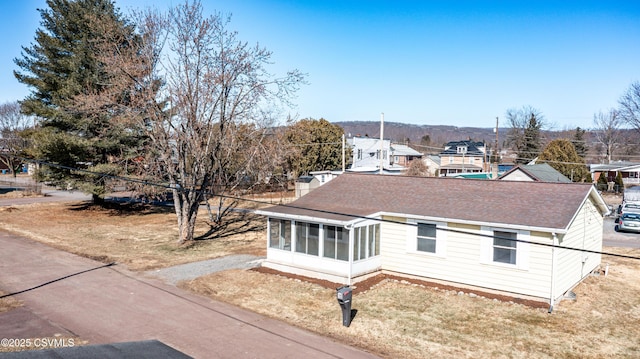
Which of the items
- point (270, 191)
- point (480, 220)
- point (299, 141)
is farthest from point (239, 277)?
point (299, 141)

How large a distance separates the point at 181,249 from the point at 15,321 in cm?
1023

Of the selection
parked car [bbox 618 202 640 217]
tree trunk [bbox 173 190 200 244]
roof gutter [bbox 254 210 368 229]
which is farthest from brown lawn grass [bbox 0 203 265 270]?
parked car [bbox 618 202 640 217]

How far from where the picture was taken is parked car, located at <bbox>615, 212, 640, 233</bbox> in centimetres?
2823

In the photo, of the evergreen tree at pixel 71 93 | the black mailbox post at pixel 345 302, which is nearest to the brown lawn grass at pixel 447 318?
the black mailbox post at pixel 345 302

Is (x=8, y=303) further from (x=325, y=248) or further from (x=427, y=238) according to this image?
(x=427, y=238)

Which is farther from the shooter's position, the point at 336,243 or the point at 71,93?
the point at 71,93

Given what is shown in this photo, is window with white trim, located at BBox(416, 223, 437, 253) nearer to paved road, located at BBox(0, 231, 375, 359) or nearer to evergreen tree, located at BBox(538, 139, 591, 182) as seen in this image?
paved road, located at BBox(0, 231, 375, 359)

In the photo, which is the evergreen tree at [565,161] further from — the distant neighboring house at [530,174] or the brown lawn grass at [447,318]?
the brown lawn grass at [447,318]

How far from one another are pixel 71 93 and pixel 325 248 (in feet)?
75.1

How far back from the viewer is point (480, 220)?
15289 millimetres

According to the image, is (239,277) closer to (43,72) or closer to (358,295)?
(358,295)

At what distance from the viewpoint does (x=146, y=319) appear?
41.7 ft

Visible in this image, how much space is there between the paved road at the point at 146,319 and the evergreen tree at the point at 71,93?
14.8 meters

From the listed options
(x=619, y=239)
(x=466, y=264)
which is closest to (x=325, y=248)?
(x=466, y=264)
